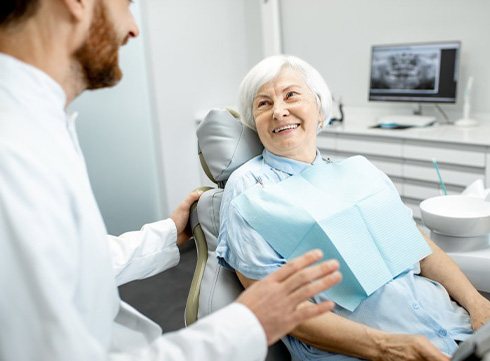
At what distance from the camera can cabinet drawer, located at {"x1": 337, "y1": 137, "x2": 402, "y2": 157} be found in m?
3.36

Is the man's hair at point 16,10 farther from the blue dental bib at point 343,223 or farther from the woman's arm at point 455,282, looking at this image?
the woman's arm at point 455,282

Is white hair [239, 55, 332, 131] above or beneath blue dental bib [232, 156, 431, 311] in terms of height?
above

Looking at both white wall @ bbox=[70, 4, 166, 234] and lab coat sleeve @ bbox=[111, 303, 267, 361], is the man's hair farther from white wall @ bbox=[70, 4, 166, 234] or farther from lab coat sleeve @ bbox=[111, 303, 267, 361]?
white wall @ bbox=[70, 4, 166, 234]

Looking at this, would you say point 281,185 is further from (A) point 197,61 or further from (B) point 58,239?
(A) point 197,61

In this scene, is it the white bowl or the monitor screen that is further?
the monitor screen

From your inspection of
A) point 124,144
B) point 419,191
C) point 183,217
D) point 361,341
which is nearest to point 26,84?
point 183,217

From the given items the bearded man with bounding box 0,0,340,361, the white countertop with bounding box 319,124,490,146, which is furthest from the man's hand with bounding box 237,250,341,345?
the white countertop with bounding box 319,124,490,146

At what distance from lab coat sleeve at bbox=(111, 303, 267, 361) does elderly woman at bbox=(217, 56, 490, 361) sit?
0.47 meters

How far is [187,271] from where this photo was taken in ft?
11.2

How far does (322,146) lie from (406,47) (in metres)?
0.89

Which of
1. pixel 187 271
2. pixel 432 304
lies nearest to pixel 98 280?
pixel 432 304

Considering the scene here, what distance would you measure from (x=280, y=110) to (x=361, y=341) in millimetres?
716

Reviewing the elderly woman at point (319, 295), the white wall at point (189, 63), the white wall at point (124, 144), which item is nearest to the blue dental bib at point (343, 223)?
the elderly woman at point (319, 295)

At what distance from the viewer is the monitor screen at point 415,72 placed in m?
3.43
